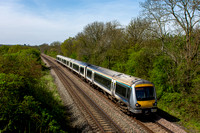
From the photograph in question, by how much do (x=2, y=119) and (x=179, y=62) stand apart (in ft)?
43.0

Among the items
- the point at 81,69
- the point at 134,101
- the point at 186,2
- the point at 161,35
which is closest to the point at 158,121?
the point at 134,101

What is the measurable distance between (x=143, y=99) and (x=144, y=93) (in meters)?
0.40

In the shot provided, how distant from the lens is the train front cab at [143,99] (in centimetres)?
896

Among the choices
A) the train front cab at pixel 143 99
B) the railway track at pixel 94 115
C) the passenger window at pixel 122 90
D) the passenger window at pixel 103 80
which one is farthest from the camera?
the passenger window at pixel 103 80

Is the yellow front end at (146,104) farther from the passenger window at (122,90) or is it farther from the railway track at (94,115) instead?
the railway track at (94,115)

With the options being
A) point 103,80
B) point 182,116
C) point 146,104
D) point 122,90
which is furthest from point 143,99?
point 103,80

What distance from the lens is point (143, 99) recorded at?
30.0 ft

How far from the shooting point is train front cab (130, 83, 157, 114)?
8.96 metres

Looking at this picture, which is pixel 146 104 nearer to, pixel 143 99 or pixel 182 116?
pixel 143 99

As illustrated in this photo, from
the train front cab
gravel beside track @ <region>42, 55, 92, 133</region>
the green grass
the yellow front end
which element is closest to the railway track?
gravel beside track @ <region>42, 55, 92, 133</region>

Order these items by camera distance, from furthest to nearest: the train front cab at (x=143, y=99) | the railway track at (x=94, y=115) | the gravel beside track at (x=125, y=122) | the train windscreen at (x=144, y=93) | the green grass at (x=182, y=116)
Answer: the train windscreen at (x=144, y=93)
the train front cab at (x=143, y=99)
the green grass at (x=182, y=116)
the railway track at (x=94, y=115)
the gravel beside track at (x=125, y=122)

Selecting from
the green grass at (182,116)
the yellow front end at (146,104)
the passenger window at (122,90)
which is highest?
the passenger window at (122,90)

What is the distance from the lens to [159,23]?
13695mm

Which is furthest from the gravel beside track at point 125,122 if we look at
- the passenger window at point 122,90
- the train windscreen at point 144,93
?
the train windscreen at point 144,93
